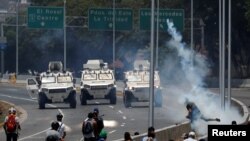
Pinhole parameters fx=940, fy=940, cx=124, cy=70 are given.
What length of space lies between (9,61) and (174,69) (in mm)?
42160

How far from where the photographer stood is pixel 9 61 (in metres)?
133

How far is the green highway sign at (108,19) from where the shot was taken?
78312 mm

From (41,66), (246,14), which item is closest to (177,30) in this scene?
(246,14)

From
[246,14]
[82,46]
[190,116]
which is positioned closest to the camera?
[190,116]

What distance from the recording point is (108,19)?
7888cm

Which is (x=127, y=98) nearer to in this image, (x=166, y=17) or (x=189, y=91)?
(x=189, y=91)

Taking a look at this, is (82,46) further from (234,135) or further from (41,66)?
(234,135)

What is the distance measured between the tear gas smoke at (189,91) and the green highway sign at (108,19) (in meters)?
3.68

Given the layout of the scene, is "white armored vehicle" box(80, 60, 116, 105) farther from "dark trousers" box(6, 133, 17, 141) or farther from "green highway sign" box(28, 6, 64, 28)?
"dark trousers" box(6, 133, 17, 141)

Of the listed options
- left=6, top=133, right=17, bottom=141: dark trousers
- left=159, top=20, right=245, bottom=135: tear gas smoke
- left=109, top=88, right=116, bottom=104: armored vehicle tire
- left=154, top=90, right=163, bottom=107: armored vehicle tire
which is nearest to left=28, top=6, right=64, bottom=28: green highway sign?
left=159, top=20, right=245, bottom=135: tear gas smoke

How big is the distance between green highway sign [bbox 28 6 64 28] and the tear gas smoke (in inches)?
362

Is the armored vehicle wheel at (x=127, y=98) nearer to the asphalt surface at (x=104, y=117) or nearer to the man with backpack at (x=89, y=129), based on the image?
the asphalt surface at (x=104, y=117)

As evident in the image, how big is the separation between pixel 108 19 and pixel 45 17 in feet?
17.8

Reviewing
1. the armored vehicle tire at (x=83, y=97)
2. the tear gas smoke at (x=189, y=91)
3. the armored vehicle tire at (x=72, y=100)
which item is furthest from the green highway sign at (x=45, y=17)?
the armored vehicle tire at (x=72, y=100)
